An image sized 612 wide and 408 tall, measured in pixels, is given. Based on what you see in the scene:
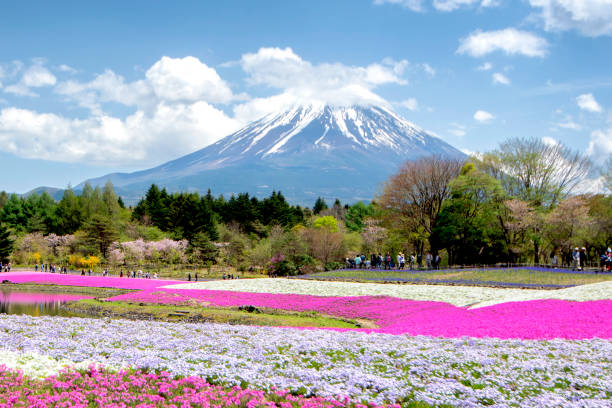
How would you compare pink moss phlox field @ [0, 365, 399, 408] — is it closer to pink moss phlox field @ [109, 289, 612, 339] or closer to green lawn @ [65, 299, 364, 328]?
pink moss phlox field @ [109, 289, 612, 339]

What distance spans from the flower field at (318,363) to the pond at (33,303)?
994 centimetres

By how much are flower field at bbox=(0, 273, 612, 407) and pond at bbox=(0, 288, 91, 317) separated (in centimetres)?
994

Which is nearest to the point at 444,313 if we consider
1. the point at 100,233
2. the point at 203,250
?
the point at 203,250

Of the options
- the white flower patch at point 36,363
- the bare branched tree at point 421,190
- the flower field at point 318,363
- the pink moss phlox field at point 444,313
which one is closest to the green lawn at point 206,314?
the pink moss phlox field at point 444,313

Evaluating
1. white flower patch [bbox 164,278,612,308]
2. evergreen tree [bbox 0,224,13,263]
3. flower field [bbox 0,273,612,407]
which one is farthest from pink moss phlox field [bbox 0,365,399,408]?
evergreen tree [bbox 0,224,13,263]

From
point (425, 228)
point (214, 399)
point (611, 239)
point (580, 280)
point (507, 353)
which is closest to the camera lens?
point (214, 399)

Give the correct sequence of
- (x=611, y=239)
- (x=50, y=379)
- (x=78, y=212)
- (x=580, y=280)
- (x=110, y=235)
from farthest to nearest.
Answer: (x=78, y=212)
(x=110, y=235)
(x=611, y=239)
(x=580, y=280)
(x=50, y=379)

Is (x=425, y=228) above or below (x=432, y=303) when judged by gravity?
above

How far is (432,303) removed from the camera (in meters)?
27.7

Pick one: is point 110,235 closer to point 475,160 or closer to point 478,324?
point 475,160

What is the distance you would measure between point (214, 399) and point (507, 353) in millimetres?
8365

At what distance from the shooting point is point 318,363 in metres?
12.0

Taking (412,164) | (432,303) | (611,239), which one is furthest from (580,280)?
(412,164)

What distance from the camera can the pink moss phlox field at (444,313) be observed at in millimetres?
17381
